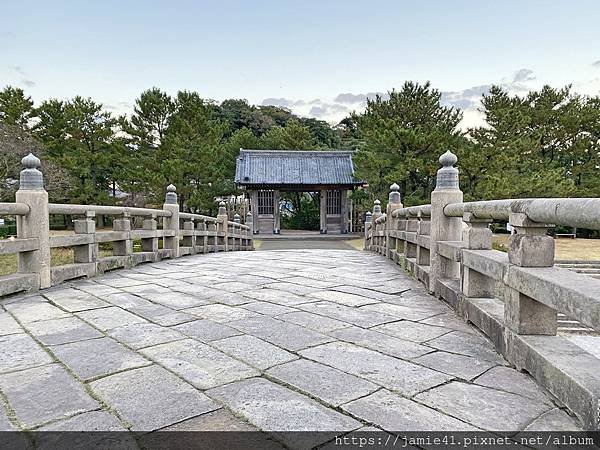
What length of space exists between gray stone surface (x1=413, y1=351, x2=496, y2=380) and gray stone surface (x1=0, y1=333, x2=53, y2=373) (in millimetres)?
1809

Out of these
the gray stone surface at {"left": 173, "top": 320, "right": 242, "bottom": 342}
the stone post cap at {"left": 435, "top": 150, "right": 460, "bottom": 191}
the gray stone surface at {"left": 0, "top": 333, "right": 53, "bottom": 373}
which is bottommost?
the gray stone surface at {"left": 173, "top": 320, "right": 242, "bottom": 342}

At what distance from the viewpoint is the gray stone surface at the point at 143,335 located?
88.0 inches

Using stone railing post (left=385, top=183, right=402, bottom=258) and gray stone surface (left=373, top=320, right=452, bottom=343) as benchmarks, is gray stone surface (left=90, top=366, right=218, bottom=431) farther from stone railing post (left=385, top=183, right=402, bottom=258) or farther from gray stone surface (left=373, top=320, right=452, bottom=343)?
stone railing post (left=385, top=183, right=402, bottom=258)

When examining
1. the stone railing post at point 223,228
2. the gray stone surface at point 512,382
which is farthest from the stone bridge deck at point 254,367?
the stone railing post at point 223,228

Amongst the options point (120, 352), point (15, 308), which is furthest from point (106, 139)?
point (120, 352)

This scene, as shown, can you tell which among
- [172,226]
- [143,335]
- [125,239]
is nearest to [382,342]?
[143,335]

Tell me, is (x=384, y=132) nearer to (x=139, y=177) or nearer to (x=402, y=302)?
(x=139, y=177)

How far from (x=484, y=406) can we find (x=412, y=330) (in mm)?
989

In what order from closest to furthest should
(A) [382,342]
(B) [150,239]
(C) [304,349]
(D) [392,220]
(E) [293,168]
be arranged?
(C) [304,349] < (A) [382,342] < (B) [150,239] < (D) [392,220] < (E) [293,168]

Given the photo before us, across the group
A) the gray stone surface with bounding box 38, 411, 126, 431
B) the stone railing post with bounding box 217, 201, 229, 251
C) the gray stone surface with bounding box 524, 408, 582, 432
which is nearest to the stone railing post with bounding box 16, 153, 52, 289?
the gray stone surface with bounding box 38, 411, 126, 431

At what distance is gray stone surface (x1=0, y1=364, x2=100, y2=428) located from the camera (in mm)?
1445

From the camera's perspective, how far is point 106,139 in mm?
18891

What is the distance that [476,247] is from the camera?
2.62 metres

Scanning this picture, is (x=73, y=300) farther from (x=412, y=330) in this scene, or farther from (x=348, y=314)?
(x=412, y=330)
